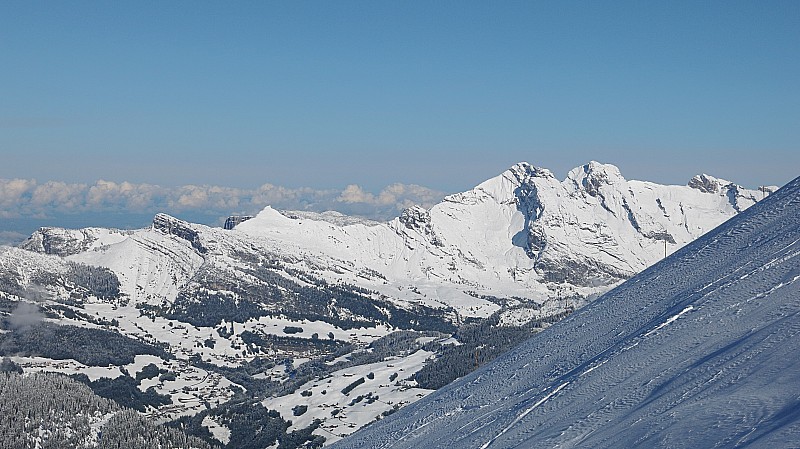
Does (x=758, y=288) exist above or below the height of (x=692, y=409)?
above

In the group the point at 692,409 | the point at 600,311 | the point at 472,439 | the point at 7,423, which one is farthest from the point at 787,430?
the point at 7,423

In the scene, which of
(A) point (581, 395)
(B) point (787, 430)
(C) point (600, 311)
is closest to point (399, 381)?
(C) point (600, 311)

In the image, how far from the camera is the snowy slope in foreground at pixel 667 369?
20.2 m

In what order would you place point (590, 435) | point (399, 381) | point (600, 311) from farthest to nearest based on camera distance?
point (399, 381)
point (600, 311)
point (590, 435)

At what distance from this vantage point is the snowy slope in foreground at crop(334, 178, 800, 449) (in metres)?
20.2

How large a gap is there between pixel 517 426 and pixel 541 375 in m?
6.14

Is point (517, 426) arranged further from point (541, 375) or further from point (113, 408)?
point (113, 408)

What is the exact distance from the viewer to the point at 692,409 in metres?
21.0

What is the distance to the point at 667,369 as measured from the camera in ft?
85.3

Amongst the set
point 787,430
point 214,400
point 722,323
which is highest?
point 214,400

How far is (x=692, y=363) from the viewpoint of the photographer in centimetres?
2530

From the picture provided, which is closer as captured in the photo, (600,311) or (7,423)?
(600,311)

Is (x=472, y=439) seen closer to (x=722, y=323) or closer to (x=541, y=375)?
(x=541, y=375)

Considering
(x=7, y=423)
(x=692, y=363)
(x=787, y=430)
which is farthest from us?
(x=7, y=423)
